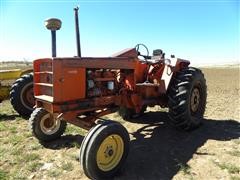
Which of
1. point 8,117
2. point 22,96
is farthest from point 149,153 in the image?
point 8,117

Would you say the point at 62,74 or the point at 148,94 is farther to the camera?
the point at 148,94

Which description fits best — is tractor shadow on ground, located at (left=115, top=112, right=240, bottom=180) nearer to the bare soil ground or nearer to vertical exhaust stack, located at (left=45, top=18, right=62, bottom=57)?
the bare soil ground

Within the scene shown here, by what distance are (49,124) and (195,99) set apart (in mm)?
3518

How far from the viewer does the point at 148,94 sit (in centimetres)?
704

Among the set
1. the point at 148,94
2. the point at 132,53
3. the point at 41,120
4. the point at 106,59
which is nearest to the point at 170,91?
the point at 148,94

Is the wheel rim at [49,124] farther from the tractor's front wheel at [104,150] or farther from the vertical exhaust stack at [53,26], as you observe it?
the tractor's front wheel at [104,150]

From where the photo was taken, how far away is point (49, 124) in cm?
656

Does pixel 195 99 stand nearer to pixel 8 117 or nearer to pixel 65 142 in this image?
pixel 65 142

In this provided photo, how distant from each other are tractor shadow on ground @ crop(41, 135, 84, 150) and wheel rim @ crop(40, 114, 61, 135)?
238 millimetres

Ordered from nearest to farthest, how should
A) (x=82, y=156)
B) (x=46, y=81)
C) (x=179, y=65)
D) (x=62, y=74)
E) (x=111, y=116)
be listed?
(x=82, y=156) → (x=62, y=74) → (x=46, y=81) → (x=179, y=65) → (x=111, y=116)

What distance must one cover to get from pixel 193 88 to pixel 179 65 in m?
0.71

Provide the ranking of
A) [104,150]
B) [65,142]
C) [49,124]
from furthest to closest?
1. [49,124]
2. [65,142]
3. [104,150]

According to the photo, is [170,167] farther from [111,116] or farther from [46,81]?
[111,116]

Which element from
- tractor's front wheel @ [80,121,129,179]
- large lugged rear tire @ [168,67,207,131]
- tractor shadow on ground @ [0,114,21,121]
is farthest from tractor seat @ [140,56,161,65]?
tractor shadow on ground @ [0,114,21,121]
